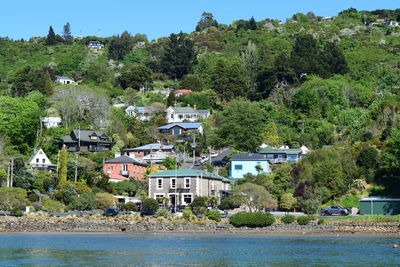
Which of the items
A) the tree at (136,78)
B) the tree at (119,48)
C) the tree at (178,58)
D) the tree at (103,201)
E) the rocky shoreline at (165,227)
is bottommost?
the rocky shoreline at (165,227)

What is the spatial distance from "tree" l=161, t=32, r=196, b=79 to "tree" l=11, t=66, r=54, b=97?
3133 centimetres

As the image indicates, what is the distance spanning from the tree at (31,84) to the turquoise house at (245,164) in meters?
43.9

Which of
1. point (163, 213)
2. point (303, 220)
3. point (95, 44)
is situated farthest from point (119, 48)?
point (303, 220)

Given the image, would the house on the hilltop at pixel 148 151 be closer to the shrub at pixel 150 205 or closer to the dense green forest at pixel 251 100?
the dense green forest at pixel 251 100

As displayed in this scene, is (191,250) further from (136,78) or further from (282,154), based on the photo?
(136,78)

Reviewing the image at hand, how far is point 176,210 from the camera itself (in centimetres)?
7469

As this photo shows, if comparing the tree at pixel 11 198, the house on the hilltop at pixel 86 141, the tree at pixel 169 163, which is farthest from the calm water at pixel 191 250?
the house on the hilltop at pixel 86 141

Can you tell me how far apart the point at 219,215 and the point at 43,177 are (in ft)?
81.9

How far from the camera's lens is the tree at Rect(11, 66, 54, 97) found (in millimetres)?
121588

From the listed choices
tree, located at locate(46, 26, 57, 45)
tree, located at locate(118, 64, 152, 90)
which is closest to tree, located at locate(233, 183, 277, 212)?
tree, located at locate(118, 64, 152, 90)

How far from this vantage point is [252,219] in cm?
6500

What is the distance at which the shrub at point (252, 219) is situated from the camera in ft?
212

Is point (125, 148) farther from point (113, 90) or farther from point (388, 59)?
point (388, 59)

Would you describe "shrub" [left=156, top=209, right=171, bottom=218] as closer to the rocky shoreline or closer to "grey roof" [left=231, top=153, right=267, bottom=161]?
the rocky shoreline
